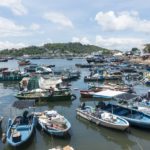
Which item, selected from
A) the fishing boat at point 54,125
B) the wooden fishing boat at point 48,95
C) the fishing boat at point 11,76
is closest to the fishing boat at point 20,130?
the fishing boat at point 54,125

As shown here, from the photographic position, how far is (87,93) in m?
46.3

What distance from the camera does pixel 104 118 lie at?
3016 centimetres

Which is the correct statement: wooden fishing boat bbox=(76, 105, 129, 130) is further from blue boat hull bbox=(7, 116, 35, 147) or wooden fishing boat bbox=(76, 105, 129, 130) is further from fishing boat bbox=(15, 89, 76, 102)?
fishing boat bbox=(15, 89, 76, 102)

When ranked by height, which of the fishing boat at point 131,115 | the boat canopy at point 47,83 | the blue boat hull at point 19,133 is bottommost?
the blue boat hull at point 19,133

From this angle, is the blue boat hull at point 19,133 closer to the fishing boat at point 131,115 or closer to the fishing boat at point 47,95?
the fishing boat at point 131,115

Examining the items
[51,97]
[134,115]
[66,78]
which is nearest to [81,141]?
[134,115]

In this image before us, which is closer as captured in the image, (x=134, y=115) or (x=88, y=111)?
(x=134, y=115)

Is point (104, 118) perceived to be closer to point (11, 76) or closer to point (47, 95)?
point (47, 95)

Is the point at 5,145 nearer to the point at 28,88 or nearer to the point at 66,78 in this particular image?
the point at 28,88

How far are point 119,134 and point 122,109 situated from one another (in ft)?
15.7

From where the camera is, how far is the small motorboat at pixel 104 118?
2864cm

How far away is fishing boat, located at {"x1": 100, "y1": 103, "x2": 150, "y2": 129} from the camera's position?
1147 inches

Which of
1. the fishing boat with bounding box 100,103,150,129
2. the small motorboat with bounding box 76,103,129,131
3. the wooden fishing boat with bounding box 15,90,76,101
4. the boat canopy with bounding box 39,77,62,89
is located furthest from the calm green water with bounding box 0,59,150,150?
the boat canopy with bounding box 39,77,62,89

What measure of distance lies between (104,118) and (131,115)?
3059mm
